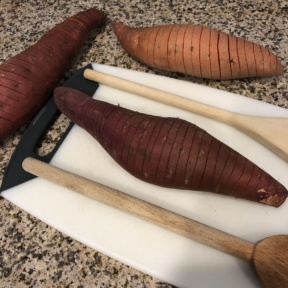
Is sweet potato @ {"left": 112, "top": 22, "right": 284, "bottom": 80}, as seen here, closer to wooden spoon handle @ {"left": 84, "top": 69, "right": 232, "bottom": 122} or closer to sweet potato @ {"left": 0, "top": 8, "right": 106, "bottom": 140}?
wooden spoon handle @ {"left": 84, "top": 69, "right": 232, "bottom": 122}

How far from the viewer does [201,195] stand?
27.7 inches

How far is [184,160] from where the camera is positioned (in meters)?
0.63

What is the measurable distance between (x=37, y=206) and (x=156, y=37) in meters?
0.52

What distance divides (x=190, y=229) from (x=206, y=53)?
17.3 inches

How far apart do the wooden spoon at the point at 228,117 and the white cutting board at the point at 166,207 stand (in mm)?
22

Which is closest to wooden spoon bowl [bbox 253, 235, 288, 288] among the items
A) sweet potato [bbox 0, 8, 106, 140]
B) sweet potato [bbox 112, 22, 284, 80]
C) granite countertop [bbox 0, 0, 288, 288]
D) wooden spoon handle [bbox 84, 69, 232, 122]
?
granite countertop [bbox 0, 0, 288, 288]

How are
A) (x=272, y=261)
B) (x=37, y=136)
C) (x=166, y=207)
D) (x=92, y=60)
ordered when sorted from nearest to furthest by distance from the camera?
(x=272, y=261)
(x=166, y=207)
(x=37, y=136)
(x=92, y=60)

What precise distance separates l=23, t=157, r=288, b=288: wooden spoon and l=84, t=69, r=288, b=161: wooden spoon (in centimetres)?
22

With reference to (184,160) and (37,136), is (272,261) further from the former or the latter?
(37,136)

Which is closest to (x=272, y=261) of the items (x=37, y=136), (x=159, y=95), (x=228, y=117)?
(x=228, y=117)

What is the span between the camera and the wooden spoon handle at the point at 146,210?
23.7 inches

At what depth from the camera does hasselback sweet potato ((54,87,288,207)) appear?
63cm

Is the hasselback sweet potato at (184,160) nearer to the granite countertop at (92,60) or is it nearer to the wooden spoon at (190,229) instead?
the wooden spoon at (190,229)

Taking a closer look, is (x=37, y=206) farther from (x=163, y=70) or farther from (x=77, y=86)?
(x=163, y=70)
